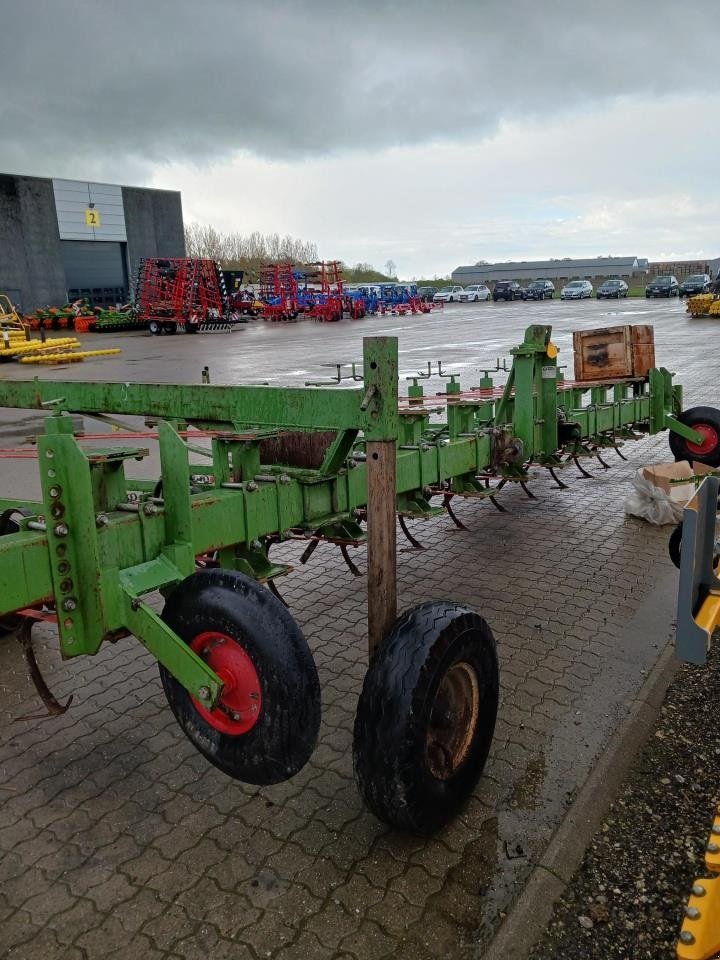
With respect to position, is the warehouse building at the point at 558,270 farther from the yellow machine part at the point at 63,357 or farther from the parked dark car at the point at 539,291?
the yellow machine part at the point at 63,357

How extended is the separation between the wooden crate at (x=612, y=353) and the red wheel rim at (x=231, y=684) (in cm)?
541

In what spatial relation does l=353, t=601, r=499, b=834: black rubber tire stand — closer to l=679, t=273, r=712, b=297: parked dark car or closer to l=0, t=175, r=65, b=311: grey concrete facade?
l=0, t=175, r=65, b=311: grey concrete facade

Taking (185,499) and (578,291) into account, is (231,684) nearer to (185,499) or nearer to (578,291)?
(185,499)

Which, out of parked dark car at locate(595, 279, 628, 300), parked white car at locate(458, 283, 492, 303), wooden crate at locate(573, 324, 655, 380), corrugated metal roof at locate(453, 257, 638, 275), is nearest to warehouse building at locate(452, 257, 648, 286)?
corrugated metal roof at locate(453, 257, 638, 275)

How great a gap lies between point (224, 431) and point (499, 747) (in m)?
1.87

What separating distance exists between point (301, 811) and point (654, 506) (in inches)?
180

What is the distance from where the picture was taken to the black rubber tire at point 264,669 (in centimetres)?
237

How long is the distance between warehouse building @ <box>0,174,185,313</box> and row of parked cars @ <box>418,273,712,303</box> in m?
17.4

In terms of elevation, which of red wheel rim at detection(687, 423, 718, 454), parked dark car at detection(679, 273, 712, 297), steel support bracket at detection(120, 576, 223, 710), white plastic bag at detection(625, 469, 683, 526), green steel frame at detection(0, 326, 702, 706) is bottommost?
white plastic bag at detection(625, 469, 683, 526)

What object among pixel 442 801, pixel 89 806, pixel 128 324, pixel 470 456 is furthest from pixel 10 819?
pixel 128 324

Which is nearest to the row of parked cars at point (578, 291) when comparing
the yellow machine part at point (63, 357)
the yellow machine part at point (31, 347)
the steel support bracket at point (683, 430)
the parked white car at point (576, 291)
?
the parked white car at point (576, 291)

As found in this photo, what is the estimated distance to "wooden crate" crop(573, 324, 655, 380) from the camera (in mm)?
7055

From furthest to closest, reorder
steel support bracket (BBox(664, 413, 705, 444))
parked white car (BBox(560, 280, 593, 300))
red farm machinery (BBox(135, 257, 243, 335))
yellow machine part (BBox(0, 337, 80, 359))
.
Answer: parked white car (BBox(560, 280, 593, 300)), red farm machinery (BBox(135, 257, 243, 335)), yellow machine part (BBox(0, 337, 80, 359)), steel support bracket (BBox(664, 413, 705, 444))

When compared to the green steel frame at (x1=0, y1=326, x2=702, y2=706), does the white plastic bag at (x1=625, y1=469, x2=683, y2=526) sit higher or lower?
lower
